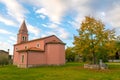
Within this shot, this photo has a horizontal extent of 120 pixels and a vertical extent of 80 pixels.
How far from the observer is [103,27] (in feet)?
116

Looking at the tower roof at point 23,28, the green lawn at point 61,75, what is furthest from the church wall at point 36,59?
the tower roof at point 23,28

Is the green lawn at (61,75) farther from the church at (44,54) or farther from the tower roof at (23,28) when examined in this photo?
the tower roof at (23,28)

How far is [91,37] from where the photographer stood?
3538cm

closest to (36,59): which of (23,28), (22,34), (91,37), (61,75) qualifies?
(91,37)

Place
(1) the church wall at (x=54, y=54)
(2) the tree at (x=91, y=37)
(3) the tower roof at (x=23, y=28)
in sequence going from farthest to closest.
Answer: (3) the tower roof at (x=23, y=28), (1) the church wall at (x=54, y=54), (2) the tree at (x=91, y=37)

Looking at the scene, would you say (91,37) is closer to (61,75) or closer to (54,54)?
(54,54)

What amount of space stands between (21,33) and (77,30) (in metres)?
29.6

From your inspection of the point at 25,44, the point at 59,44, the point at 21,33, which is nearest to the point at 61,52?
the point at 59,44

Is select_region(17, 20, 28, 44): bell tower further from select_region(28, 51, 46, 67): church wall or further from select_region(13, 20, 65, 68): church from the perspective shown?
select_region(28, 51, 46, 67): church wall

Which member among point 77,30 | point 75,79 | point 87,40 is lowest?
point 75,79

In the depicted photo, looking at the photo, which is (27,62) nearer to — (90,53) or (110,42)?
(90,53)

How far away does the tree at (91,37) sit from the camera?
34.7 metres

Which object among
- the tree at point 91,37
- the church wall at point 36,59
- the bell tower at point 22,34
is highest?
the bell tower at point 22,34

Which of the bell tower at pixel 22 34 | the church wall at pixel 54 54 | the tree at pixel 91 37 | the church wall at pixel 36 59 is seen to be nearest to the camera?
the tree at pixel 91 37
